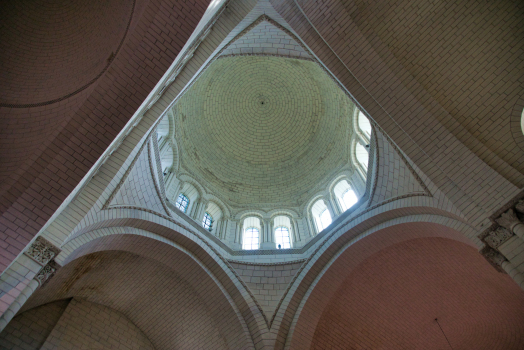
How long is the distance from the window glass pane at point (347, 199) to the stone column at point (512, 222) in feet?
21.9

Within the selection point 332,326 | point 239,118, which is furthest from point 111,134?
point 239,118

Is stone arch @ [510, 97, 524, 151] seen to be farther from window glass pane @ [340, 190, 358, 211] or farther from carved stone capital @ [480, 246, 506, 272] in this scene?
window glass pane @ [340, 190, 358, 211]

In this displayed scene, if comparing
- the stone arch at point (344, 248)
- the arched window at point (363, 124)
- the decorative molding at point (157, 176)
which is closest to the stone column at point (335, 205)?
the stone arch at point (344, 248)

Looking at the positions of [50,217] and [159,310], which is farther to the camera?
[159,310]

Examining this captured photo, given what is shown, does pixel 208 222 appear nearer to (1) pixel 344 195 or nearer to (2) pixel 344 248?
(1) pixel 344 195

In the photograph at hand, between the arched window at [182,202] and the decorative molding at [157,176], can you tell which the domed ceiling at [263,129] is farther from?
the decorative molding at [157,176]

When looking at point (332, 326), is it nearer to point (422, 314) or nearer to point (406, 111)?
point (422, 314)

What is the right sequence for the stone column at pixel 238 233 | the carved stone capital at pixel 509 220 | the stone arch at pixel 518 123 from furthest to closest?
1. the stone column at pixel 238 233
2. the stone arch at pixel 518 123
3. the carved stone capital at pixel 509 220

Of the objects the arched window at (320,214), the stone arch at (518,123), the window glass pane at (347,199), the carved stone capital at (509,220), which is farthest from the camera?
the arched window at (320,214)

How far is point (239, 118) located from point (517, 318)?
13.9 metres

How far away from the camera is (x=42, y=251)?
6207 mm

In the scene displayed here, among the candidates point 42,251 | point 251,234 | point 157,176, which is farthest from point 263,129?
point 42,251

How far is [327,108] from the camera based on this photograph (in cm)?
1703

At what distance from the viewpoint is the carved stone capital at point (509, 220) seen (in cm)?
606
